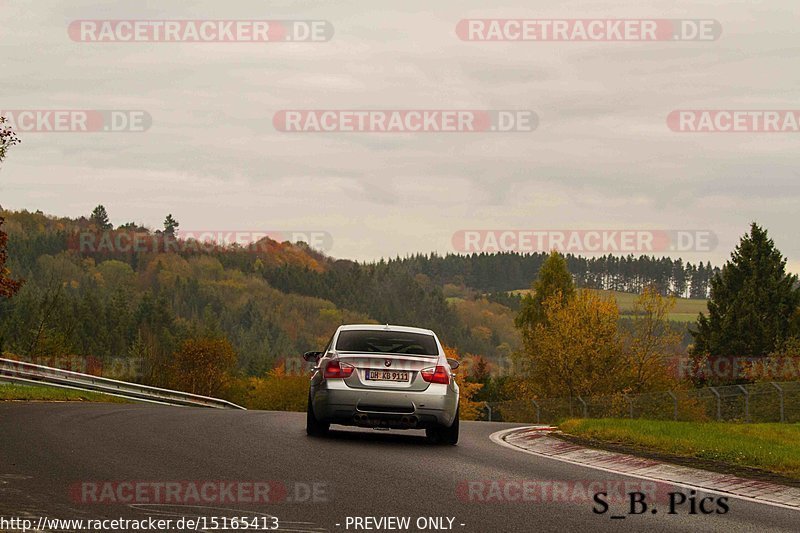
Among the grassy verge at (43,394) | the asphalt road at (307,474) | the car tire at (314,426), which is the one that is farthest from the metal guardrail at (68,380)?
the car tire at (314,426)

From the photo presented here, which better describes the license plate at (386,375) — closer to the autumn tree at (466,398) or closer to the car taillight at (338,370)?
the car taillight at (338,370)

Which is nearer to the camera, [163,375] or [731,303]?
[731,303]

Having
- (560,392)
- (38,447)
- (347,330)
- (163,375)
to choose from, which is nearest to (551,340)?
(560,392)

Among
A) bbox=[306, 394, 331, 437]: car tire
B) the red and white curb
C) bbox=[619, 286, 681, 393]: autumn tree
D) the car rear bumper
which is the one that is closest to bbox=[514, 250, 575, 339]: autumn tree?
bbox=[619, 286, 681, 393]: autumn tree

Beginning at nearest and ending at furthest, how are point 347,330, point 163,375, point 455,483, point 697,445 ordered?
point 455,483 → point 697,445 → point 347,330 → point 163,375

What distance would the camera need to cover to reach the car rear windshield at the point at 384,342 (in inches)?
611

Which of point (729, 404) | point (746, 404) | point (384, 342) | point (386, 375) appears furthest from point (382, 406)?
point (729, 404)

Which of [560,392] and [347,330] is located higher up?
[347,330]

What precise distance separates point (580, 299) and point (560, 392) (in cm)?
677

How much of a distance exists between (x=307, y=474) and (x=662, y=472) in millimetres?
4147

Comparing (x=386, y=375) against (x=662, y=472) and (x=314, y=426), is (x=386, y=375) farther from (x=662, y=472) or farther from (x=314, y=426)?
(x=662, y=472)

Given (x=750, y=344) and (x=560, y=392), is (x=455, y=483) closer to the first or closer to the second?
(x=560, y=392)

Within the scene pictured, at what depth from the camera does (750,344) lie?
73.8 metres

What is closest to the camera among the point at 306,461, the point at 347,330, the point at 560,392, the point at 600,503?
the point at 600,503
